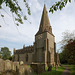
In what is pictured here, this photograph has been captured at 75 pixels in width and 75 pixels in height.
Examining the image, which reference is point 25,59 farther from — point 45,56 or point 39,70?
point 39,70

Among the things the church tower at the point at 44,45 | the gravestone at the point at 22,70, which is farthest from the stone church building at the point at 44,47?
the gravestone at the point at 22,70

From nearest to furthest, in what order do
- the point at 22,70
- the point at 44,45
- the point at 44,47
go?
the point at 22,70
the point at 44,47
the point at 44,45

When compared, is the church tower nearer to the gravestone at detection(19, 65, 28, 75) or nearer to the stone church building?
the stone church building

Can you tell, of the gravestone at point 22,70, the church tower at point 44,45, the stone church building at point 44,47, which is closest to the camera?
the gravestone at point 22,70

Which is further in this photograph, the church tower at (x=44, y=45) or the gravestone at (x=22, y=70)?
the church tower at (x=44, y=45)

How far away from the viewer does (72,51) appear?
10508mm

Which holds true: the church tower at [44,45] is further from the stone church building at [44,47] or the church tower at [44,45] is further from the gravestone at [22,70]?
the gravestone at [22,70]

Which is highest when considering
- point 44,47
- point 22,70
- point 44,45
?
point 44,45

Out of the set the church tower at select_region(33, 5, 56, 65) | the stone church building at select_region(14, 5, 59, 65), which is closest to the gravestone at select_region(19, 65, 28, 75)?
the stone church building at select_region(14, 5, 59, 65)

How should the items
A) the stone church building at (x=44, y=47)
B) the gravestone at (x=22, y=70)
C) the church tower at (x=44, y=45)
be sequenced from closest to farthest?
1. the gravestone at (x=22, y=70)
2. the stone church building at (x=44, y=47)
3. the church tower at (x=44, y=45)

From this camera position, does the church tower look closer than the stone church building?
No

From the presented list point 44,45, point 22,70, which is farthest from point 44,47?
point 22,70

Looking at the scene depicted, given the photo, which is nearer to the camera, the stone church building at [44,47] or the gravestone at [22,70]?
the gravestone at [22,70]

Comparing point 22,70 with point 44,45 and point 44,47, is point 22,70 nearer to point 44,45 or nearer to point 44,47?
point 44,47
